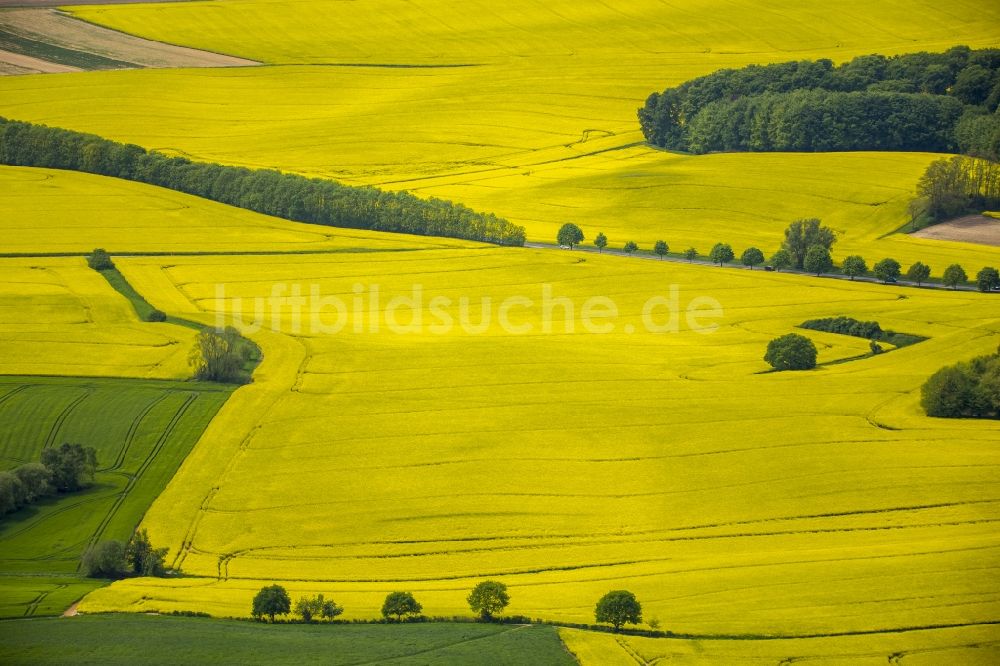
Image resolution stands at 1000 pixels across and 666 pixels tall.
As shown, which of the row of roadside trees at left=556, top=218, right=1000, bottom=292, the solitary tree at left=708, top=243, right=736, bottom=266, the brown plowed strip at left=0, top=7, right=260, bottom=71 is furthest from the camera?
the brown plowed strip at left=0, top=7, right=260, bottom=71

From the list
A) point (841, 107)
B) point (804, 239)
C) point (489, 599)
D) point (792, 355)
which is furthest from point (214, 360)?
point (841, 107)

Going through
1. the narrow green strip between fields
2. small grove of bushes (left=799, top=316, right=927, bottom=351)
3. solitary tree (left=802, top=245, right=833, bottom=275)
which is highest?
the narrow green strip between fields

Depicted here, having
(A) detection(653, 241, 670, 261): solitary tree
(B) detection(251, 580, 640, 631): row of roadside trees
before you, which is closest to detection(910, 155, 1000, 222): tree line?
(A) detection(653, 241, 670, 261): solitary tree

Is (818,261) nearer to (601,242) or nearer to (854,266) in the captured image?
(854,266)

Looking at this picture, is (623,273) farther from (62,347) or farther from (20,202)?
(20,202)

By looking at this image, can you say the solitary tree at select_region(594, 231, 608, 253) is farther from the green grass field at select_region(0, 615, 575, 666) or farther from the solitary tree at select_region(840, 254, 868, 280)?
the green grass field at select_region(0, 615, 575, 666)

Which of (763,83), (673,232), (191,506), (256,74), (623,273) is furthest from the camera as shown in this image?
(256,74)

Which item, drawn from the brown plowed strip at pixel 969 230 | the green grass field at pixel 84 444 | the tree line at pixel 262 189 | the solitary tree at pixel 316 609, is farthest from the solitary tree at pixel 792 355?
the solitary tree at pixel 316 609

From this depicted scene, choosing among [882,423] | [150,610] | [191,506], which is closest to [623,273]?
[882,423]
